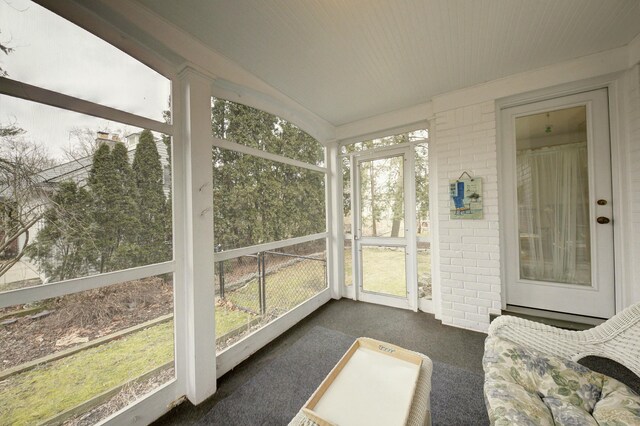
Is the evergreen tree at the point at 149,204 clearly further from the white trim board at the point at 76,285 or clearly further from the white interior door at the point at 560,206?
the white interior door at the point at 560,206

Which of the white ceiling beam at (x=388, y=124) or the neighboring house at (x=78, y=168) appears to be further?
the white ceiling beam at (x=388, y=124)

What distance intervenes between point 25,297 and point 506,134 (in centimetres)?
402

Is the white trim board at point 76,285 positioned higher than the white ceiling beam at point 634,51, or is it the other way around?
the white ceiling beam at point 634,51

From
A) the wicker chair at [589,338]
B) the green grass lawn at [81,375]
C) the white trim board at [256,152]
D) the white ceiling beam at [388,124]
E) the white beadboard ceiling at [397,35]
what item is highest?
the white beadboard ceiling at [397,35]

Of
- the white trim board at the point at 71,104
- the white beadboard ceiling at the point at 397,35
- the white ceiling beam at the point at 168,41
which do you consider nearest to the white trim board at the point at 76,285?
the white trim board at the point at 71,104

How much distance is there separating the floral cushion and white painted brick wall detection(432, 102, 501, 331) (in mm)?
1423

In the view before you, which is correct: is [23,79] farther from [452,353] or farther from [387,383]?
[452,353]

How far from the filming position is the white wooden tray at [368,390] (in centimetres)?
98

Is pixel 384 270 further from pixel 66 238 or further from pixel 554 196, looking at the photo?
pixel 66 238

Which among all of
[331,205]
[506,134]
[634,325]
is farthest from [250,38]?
[634,325]

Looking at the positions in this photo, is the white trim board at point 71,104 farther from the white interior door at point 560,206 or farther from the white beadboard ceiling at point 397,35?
the white interior door at point 560,206

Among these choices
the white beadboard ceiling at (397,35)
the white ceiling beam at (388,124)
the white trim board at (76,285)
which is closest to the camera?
the white trim board at (76,285)

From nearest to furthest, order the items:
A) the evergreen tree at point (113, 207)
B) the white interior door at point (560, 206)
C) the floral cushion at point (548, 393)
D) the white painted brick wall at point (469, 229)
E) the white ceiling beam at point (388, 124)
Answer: the floral cushion at point (548, 393) → the evergreen tree at point (113, 207) → the white interior door at point (560, 206) → the white painted brick wall at point (469, 229) → the white ceiling beam at point (388, 124)

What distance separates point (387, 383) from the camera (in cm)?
116
